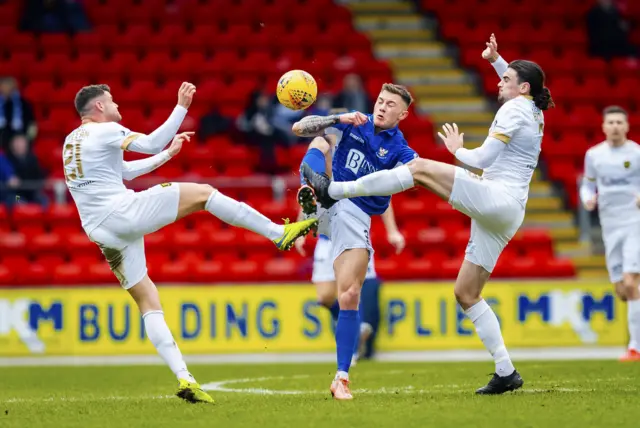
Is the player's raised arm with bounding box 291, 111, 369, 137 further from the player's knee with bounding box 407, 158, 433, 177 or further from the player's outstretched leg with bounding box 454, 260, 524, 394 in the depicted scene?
the player's outstretched leg with bounding box 454, 260, 524, 394

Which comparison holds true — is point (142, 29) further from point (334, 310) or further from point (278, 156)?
point (334, 310)

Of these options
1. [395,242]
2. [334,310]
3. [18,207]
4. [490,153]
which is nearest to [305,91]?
[490,153]

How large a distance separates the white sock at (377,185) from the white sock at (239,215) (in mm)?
542

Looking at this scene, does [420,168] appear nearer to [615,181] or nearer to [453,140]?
[453,140]

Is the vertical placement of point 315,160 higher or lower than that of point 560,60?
lower

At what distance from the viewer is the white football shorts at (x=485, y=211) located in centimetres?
750

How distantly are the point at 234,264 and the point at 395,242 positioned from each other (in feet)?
17.7

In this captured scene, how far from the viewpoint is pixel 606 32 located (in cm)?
1850

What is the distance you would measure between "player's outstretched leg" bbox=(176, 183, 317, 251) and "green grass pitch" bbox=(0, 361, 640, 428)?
46.4 inches

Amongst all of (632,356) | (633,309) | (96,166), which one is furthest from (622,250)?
(96,166)

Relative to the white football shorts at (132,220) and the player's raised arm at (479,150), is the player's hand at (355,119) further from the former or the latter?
the white football shorts at (132,220)

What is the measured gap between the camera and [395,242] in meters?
9.79

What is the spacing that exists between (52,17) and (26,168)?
4.03m

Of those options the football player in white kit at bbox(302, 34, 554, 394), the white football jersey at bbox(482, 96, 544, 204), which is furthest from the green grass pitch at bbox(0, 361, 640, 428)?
the white football jersey at bbox(482, 96, 544, 204)
